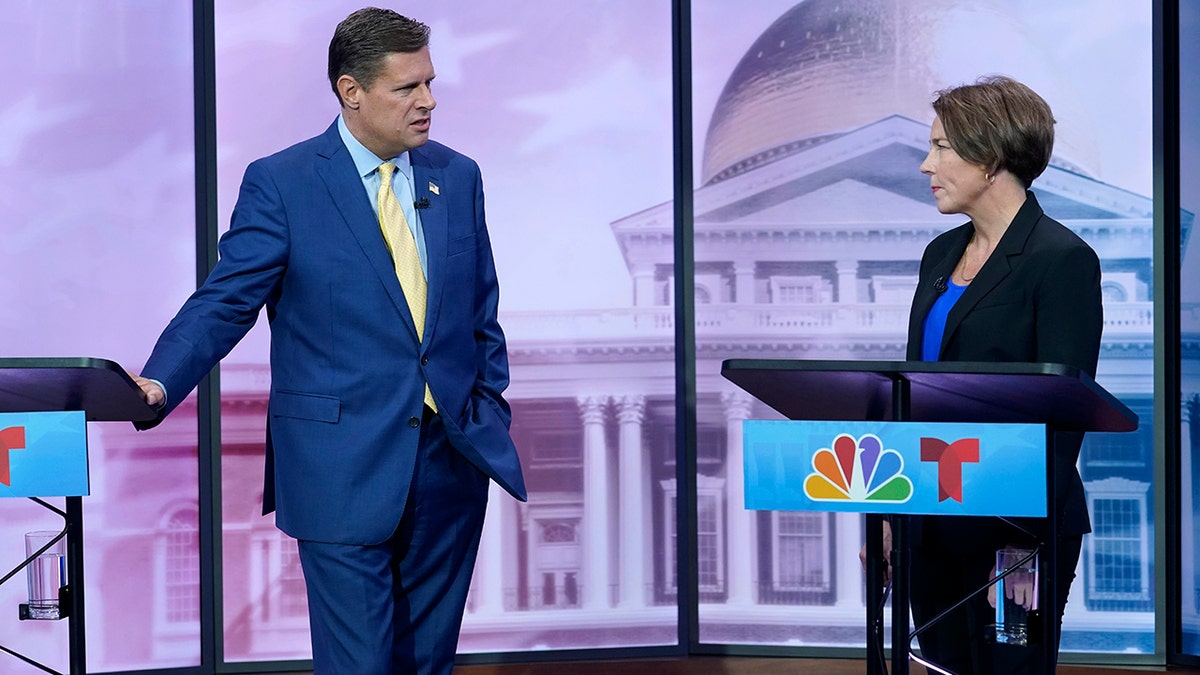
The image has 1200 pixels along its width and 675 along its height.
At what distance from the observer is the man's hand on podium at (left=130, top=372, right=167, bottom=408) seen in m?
2.11

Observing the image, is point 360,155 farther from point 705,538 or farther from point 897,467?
point 705,538

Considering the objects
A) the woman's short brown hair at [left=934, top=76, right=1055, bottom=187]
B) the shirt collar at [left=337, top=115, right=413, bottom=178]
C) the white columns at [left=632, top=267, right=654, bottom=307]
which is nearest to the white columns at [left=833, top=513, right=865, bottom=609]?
the white columns at [left=632, top=267, right=654, bottom=307]

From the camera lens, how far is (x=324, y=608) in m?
2.34

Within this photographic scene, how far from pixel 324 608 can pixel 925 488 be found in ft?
3.66

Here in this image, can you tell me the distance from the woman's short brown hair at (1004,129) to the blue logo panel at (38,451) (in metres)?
1.67

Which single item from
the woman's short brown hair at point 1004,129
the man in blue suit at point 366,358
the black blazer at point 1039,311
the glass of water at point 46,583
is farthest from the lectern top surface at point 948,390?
the glass of water at point 46,583

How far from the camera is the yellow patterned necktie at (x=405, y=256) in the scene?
2395 mm

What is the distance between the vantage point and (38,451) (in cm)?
214

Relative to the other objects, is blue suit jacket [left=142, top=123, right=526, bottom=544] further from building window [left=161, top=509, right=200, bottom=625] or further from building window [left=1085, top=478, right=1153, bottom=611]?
building window [left=1085, top=478, right=1153, bottom=611]

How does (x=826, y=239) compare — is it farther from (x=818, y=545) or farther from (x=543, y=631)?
(x=543, y=631)

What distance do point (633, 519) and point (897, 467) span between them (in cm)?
225

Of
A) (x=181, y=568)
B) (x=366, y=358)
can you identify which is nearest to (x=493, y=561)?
(x=181, y=568)

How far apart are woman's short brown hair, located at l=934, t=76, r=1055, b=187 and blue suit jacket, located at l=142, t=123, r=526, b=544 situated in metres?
1.01

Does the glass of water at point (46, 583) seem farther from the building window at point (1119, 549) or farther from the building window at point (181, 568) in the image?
the building window at point (1119, 549)
